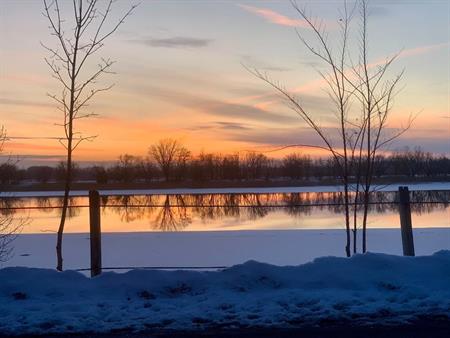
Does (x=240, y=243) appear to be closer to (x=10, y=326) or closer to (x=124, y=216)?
(x=10, y=326)

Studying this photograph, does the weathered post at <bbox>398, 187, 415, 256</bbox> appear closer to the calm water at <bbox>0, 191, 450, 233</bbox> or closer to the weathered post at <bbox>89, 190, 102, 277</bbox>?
the weathered post at <bbox>89, 190, 102, 277</bbox>

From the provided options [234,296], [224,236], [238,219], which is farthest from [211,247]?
[238,219]

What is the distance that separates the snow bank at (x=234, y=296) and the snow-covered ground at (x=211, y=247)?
6465 mm

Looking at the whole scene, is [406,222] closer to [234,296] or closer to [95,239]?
[234,296]

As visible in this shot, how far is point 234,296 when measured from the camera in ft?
21.7

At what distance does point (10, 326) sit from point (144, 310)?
136 centimetres

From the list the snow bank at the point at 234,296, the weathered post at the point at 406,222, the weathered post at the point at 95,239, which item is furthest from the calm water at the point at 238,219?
the snow bank at the point at 234,296

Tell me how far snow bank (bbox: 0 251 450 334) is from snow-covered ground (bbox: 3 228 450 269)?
6.47 metres

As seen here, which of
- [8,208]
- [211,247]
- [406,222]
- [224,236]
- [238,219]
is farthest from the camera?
[238,219]

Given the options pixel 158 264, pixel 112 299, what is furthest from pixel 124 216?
pixel 112 299

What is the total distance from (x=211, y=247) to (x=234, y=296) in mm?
11013

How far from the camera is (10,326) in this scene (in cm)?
563

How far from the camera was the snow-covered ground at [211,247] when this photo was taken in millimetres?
14781

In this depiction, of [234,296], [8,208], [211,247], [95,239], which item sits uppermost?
[8,208]
